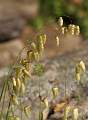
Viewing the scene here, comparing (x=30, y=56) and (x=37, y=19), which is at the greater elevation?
(x=37, y=19)

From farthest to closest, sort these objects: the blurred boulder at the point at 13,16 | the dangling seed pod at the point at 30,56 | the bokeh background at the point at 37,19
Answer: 1. the blurred boulder at the point at 13,16
2. the bokeh background at the point at 37,19
3. the dangling seed pod at the point at 30,56

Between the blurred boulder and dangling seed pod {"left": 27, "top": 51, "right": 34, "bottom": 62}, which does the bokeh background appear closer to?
the blurred boulder

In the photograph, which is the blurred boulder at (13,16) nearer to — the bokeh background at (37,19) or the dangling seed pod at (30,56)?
the bokeh background at (37,19)

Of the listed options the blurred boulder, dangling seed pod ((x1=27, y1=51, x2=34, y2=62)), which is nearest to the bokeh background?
the blurred boulder

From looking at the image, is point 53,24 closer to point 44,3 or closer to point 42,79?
point 44,3

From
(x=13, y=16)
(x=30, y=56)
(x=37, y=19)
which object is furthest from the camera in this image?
(x=37, y=19)

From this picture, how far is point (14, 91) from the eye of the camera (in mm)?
3660

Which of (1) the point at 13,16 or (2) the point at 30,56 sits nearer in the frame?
(2) the point at 30,56

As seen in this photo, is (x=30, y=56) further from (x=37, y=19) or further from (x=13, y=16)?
(x=37, y=19)

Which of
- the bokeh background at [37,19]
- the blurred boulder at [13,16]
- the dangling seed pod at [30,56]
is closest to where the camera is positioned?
the dangling seed pod at [30,56]

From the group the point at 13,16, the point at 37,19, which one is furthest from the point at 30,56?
the point at 37,19

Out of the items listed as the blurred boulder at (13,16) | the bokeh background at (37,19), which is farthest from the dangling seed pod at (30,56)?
the blurred boulder at (13,16)

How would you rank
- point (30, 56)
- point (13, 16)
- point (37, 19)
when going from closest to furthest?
point (30, 56) → point (13, 16) → point (37, 19)

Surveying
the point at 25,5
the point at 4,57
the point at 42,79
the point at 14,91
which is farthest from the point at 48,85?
the point at 25,5
